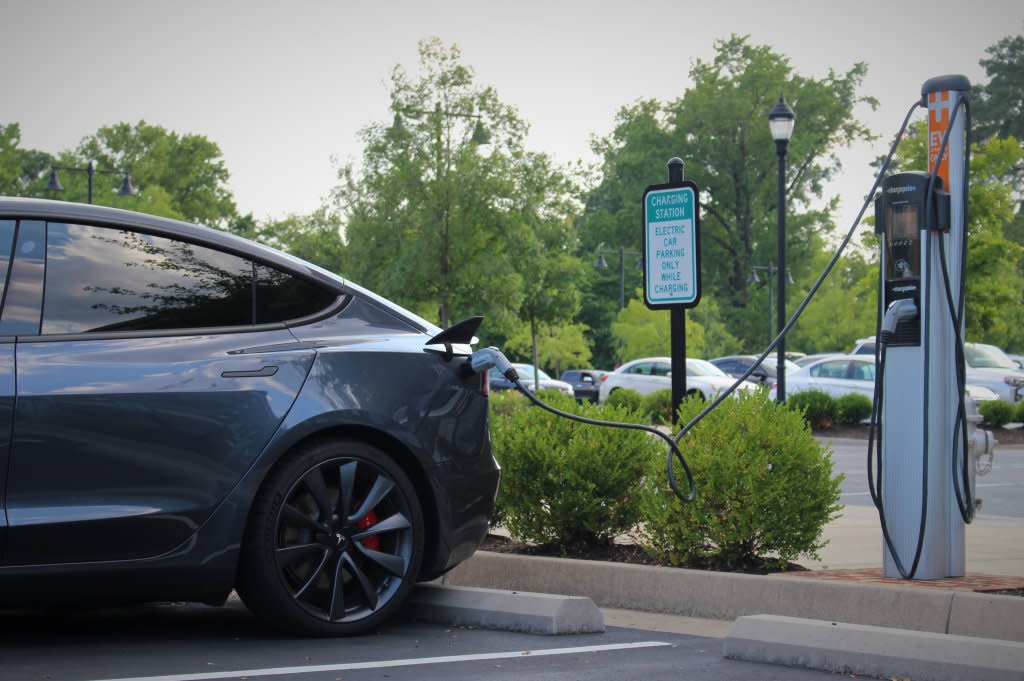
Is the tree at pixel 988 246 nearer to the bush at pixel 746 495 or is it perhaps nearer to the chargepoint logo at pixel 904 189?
the chargepoint logo at pixel 904 189

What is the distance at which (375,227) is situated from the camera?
34938 mm

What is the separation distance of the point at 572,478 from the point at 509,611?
141cm

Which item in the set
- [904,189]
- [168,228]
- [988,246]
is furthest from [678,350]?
[988,246]

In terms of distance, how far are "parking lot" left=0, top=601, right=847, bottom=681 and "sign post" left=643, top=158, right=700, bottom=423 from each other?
312 cm

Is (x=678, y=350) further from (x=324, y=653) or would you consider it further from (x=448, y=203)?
(x=448, y=203)

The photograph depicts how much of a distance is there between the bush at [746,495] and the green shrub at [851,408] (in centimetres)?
1942

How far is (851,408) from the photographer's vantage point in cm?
2562

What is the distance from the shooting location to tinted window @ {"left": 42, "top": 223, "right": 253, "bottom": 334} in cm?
512

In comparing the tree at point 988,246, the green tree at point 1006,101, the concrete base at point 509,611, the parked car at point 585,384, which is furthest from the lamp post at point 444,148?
the green tree at point 1006,101

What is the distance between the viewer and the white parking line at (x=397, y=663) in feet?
14.8

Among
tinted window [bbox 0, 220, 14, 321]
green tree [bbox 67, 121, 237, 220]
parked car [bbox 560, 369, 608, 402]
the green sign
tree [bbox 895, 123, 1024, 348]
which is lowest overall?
parked car [bbox 560, 369, 608, 402]

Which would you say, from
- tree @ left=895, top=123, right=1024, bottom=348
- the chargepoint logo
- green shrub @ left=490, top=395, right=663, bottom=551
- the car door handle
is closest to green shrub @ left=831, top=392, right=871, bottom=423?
tree @ left=895, top=123, right=1024, bottom=348

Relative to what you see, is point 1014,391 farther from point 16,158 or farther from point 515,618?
point 16,158

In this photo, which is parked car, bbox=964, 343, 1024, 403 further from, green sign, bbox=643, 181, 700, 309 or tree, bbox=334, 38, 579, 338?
green sign, bbox=643, 181, 700, 309
